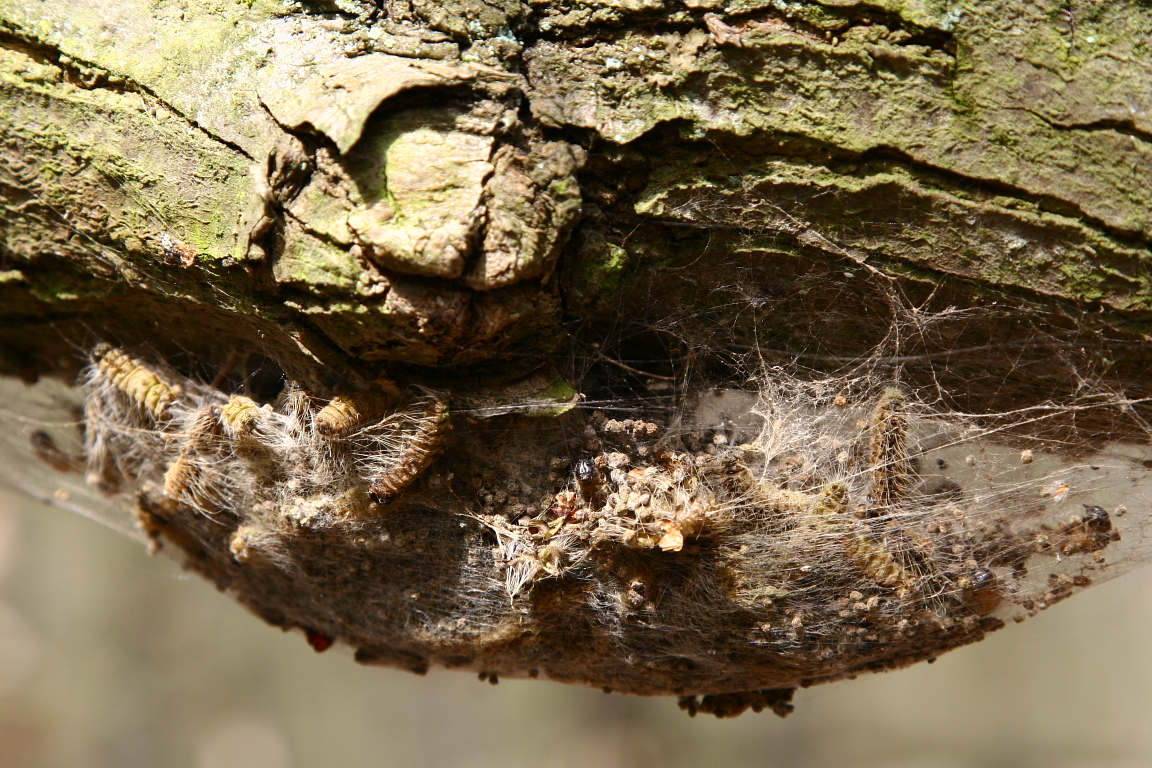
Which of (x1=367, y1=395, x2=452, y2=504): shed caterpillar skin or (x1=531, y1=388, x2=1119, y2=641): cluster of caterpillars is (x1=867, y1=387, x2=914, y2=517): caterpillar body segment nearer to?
(x1=531, y1=388, x2=1119, y2=641): cluster of caterpillars

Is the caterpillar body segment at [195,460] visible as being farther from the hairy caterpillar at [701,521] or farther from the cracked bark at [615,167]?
the cracked bark at [615,167]

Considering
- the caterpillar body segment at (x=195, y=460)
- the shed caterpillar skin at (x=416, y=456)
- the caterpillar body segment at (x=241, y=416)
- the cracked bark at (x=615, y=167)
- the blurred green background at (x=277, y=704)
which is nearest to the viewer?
the cracked bark at (x=615, y=167)

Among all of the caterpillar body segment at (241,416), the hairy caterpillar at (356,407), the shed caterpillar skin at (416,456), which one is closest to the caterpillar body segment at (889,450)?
the shed caterpillar skin at (416,456)

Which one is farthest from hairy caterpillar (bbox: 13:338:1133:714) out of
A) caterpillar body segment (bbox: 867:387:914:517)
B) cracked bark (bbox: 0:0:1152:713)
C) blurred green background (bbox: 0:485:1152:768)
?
blurred green background (bbox: 0:485:1152:768)

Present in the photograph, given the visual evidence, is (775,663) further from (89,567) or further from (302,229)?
(89,567)

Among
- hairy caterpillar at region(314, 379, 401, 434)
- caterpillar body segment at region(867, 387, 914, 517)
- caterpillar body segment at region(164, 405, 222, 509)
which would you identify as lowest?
caterpillar body segment at region(164, 405, 222, 509)

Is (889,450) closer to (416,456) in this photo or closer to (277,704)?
(416,456)

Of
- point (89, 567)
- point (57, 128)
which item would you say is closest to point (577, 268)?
point (57, 128)

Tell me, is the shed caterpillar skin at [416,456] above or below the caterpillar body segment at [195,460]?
above
